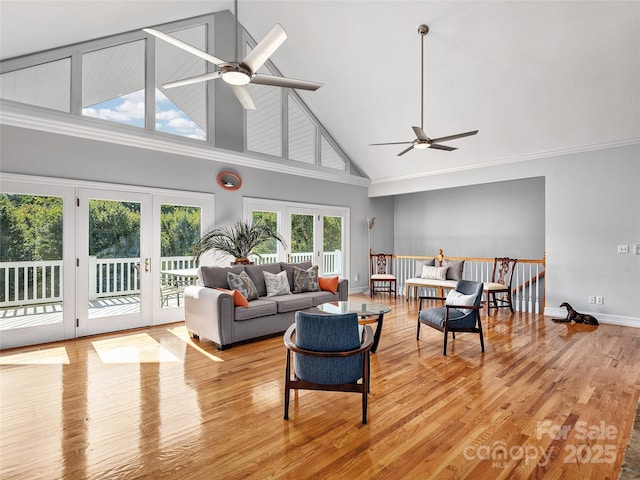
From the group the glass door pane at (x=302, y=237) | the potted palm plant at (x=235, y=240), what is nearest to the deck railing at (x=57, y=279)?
the potted palm plant at (x=235, y=240)

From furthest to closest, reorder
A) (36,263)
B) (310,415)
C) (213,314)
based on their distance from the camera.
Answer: (36,263), (213,314), (310,415)

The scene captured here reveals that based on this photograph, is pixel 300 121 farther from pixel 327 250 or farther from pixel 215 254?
pixel 215 254

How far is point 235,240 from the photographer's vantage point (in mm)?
6285

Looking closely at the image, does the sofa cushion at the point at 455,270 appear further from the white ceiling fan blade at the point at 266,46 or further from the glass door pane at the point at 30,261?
the glass door pane at the point at 30,261

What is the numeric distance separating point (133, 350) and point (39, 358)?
0.96 m

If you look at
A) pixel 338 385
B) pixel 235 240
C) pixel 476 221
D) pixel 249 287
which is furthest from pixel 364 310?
pixel 476 221

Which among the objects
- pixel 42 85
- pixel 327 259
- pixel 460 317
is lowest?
pixel 460 317

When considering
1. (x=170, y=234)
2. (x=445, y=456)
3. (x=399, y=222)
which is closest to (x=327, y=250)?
(x=399, y=222)

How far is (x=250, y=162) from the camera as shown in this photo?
22.5 feet

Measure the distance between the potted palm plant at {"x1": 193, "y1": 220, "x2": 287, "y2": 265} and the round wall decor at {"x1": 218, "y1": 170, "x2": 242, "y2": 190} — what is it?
0.65 m

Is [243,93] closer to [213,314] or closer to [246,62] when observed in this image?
[246,62]

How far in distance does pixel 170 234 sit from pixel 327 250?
371 cm

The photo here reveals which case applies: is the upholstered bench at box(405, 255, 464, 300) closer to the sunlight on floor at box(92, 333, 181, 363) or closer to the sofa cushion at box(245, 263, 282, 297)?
the sofa cushion at box(245, 263, 282, 297)

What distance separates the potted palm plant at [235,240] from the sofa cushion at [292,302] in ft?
3.93
